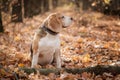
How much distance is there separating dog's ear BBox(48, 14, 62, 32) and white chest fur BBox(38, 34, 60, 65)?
205mm

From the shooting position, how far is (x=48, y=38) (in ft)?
29.1

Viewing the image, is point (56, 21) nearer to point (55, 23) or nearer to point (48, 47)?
point (55, 23)

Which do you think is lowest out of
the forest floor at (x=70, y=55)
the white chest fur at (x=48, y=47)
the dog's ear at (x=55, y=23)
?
the forest floor at (x=70, y=55)

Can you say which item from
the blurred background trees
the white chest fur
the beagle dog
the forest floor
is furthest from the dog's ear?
the blurred background trees

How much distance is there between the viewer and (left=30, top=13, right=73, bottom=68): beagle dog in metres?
8.88

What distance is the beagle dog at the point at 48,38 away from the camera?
29.1 ft

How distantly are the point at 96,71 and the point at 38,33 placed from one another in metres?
1.99

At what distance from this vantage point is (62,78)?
289 inches

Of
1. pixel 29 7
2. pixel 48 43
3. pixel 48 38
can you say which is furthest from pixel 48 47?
pixel 29 7

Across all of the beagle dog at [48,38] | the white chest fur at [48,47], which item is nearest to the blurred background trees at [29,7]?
the white chest fur at [48,47]

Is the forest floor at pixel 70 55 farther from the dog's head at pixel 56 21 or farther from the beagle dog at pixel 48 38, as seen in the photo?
the dog's head at pixel 56 21

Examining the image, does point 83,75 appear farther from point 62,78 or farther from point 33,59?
point 33,59

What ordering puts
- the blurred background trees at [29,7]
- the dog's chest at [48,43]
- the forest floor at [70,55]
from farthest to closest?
the blurred background trees at [29,7] < the dog's chest at [48,43] < the forest floor at [70,55]

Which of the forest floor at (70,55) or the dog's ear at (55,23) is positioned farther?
the dog's ear at (55,23)
